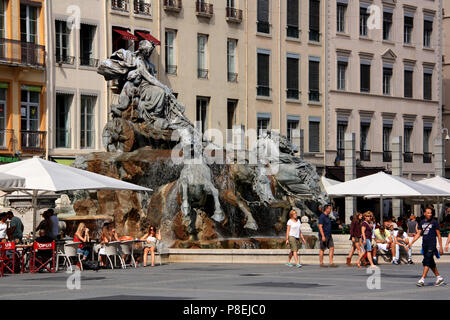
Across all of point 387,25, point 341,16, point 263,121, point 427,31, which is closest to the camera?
point 263,121

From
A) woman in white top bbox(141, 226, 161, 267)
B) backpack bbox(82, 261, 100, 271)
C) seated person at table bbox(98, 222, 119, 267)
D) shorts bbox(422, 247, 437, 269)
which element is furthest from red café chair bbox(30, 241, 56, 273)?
shorts bbox(422, 247, 437, 269)

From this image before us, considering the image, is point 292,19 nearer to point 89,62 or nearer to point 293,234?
point 89,62

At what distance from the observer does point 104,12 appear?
52344 mm

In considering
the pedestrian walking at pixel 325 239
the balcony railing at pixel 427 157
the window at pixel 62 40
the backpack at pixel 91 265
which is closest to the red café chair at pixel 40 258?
the backpack at pixel 91 265

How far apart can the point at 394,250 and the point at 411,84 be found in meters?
39.6

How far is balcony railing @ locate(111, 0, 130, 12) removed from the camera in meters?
52.9

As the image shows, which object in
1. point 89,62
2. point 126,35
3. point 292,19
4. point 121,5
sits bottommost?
point 89,62

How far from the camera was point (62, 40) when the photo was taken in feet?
167

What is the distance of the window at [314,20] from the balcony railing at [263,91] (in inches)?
179

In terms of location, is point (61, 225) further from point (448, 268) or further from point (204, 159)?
point (448, 268)

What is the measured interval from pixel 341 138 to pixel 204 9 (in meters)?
12.8

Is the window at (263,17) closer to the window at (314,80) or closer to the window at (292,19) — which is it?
the window at (292,19)

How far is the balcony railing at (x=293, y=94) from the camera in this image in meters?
63.6

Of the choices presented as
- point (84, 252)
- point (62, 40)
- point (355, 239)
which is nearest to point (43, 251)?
point (84, 252)
